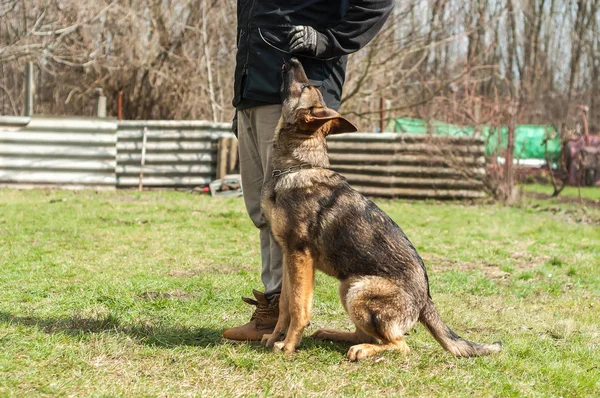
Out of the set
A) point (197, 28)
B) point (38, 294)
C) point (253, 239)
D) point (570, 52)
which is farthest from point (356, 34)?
point (570, 52)

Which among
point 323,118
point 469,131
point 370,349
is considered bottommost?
point 370,349

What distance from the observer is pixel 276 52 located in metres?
4.17

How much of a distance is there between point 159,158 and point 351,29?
409 inches

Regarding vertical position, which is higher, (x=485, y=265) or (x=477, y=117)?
(x=477, y=117)

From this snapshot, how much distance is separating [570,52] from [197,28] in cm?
1818

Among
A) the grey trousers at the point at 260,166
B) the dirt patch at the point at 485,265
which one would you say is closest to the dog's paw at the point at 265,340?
the grey trousers at the point at 260,166

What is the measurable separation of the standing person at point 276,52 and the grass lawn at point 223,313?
1.56 feet

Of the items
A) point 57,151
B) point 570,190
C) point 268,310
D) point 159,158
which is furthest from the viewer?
point 570,190

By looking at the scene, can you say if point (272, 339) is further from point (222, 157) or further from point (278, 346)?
point (222, 157)

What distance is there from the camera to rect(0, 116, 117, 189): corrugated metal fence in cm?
1327

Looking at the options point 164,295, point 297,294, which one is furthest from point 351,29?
point 164,295

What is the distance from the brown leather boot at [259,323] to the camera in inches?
168

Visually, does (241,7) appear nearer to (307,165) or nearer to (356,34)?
(356,34)

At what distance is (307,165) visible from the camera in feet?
13.4
